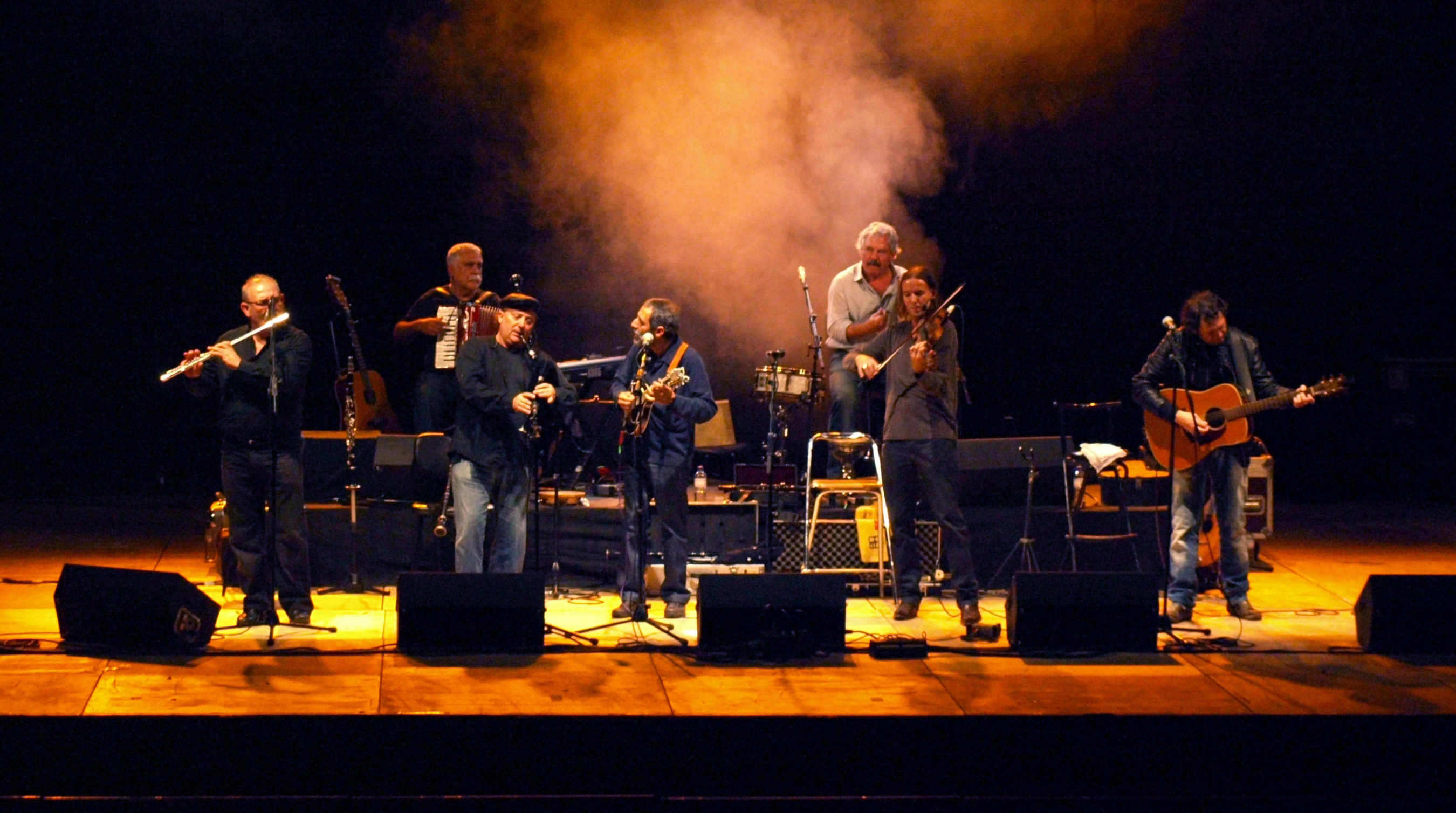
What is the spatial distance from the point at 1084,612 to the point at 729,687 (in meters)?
2.01

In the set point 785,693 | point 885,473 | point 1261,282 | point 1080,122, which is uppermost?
point 1080,122

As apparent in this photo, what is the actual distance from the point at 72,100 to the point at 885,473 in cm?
801

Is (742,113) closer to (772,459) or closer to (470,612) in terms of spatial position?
(772,459)

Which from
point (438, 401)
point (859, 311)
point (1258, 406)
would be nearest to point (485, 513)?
point (438, 401)

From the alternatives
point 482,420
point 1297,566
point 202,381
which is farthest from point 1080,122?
point 202,381

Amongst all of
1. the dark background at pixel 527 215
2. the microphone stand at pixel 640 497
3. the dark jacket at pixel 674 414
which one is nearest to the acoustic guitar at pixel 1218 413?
the dark jacket at pixel 674 414

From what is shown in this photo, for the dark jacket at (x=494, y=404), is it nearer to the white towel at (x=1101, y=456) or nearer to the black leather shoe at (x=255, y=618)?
the black leather shoe at (x=255, y=618)

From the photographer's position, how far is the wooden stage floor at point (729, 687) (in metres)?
6.61

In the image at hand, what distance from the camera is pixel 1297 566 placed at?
34.2ft

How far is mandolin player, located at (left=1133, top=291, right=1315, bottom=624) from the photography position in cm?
854

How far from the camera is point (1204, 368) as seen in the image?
8.65 meters

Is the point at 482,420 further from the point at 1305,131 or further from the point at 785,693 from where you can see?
the point at 1305,131

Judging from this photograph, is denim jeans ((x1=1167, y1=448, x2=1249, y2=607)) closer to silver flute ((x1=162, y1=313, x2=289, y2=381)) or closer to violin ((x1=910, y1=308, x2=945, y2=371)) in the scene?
violin ((x1=910, y1=308, x2=945, y2=371))

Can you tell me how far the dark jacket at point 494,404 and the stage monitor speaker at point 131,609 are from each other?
1612mm
